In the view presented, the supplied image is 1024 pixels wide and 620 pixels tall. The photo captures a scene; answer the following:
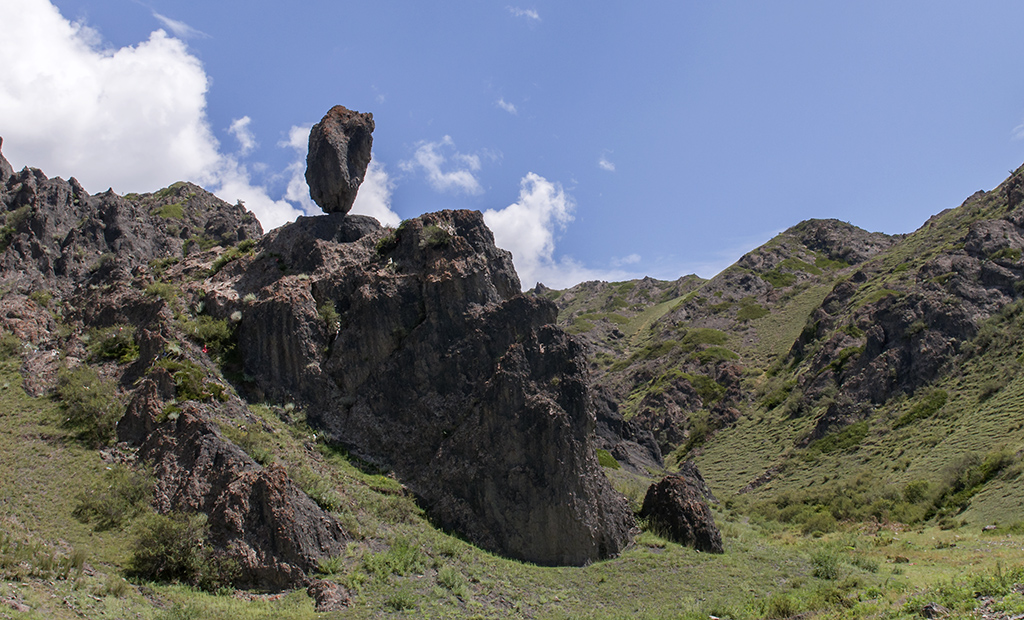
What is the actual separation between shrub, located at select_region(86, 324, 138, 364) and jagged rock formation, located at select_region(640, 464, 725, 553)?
2439 centimetres

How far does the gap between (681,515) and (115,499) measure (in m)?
22.8

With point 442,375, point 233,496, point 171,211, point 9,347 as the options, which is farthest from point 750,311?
point 9,347

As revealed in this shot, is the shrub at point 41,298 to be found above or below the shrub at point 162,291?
above

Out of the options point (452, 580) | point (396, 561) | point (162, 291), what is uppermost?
point (162, 291)

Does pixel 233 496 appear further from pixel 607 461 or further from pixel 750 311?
pixel 750 311

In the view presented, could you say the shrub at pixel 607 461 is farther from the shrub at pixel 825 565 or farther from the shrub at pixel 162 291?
the shrub at pixel 162 291

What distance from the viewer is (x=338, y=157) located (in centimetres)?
3391

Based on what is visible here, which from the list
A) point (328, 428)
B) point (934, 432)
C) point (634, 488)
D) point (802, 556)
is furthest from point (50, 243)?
point (934, 432)

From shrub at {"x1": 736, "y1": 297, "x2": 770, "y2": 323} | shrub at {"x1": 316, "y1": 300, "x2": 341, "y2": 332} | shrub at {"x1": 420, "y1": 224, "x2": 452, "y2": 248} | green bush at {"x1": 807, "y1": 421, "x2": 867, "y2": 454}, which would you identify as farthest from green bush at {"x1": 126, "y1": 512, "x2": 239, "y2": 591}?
shrub at {"x1": 736, "y1": 297, "x2": 770, "y2": 323}

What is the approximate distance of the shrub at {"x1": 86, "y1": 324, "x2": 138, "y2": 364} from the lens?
2431cm

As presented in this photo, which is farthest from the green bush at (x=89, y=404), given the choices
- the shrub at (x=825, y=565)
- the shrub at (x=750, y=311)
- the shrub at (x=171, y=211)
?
the shrub at (x=750, y=311)

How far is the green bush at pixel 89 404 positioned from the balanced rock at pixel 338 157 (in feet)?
52.5

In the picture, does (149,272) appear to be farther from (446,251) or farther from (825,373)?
(825,373)

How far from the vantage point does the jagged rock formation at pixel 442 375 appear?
24328 mm
